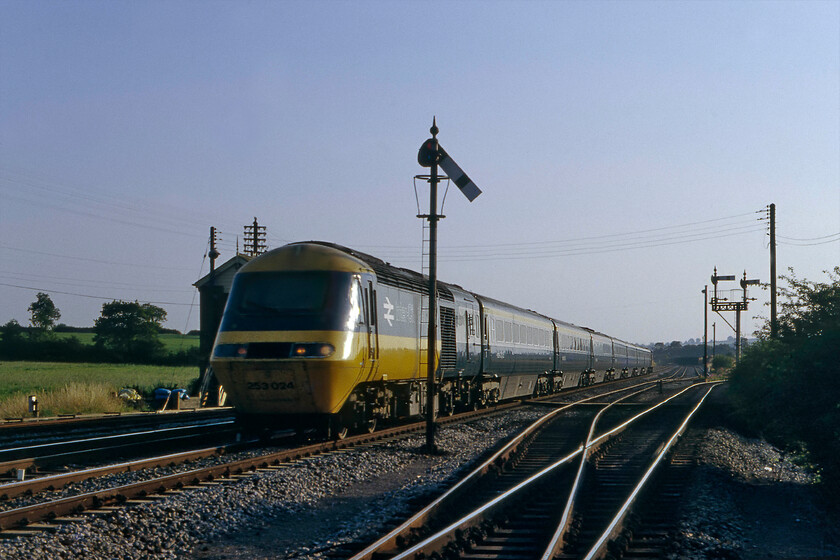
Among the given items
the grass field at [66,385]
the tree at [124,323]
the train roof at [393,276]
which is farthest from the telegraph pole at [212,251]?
the tree at [124,323]

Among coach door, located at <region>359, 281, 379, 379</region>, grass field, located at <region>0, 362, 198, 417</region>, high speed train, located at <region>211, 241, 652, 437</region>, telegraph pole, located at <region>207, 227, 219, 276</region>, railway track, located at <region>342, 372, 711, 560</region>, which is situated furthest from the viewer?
telegraph pole, located at <region>207, 227, 219, 276</region>

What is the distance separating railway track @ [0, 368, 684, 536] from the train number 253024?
1.02 m

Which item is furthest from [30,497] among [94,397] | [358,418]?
[94,397]

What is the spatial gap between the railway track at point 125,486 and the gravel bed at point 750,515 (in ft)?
18.0

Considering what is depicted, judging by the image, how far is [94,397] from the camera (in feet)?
85.9

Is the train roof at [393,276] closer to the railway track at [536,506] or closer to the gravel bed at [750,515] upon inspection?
the railway track at [536,506]

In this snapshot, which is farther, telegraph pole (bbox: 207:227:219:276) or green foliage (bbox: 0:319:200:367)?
green foliage (bbox: 0:319:200:367)

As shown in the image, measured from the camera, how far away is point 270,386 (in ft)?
44.8

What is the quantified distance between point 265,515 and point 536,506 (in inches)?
115

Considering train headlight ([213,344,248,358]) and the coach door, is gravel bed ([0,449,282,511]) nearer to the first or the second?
train headlight ([213,344,248,358])

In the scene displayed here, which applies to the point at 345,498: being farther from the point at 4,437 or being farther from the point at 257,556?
the point at 4,437

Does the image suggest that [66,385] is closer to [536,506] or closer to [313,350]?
[313,350]

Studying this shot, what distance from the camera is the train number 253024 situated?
1359 centimetres

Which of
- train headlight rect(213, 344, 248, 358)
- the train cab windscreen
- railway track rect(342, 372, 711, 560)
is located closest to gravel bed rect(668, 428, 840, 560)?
railway track rect(342, 372, 711, 560)
